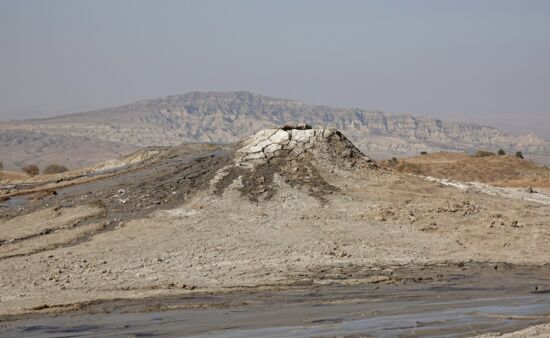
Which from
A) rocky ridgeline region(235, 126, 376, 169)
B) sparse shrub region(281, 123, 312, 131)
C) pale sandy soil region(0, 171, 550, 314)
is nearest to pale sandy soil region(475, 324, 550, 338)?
pale sandy soil region(0, 171, 550, 314)

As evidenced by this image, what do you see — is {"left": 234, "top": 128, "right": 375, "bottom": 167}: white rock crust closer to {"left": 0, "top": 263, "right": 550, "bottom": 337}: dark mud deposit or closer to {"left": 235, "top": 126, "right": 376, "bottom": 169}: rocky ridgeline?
{"left": 235, "top": 126, "right": 376, "bottom": 169}: rocky ridgeline

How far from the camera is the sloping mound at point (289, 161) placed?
2522 centimetres

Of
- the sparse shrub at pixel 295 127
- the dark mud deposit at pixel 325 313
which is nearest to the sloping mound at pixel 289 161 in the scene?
the sparse shrub at pixel 295 127

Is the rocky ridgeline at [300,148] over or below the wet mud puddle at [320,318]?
over

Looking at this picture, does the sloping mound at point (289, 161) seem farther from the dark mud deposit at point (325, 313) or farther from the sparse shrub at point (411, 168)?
the sparse shrub at point (411, 168)

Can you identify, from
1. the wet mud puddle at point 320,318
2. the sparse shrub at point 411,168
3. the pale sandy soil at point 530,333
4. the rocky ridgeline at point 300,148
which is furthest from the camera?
the sparse shrub at point 411,168

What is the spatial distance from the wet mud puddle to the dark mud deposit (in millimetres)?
16

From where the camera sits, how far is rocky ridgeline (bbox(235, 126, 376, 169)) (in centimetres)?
2650

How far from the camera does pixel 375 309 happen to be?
14812 millimetres

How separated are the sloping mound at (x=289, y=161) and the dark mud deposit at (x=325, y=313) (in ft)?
26.1

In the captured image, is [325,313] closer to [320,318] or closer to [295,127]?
[320,318]

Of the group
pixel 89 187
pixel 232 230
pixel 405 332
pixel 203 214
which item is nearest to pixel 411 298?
pixel 405 332

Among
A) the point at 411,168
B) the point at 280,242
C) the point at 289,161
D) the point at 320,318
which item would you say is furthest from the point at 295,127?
the point at 411,168

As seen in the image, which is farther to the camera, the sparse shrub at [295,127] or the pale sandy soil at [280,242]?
the sparse shrub at [295,127]
